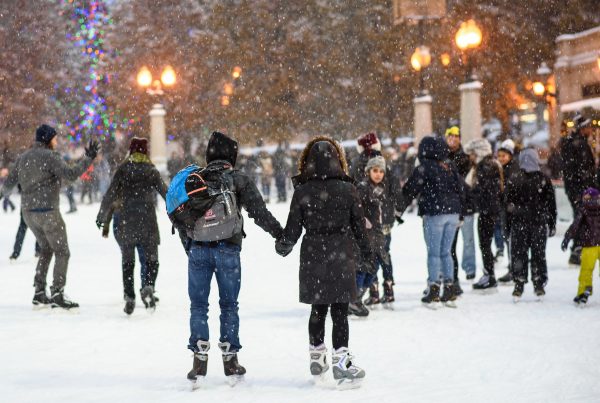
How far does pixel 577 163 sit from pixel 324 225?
8.18 meters

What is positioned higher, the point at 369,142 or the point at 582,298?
the point at 369,142

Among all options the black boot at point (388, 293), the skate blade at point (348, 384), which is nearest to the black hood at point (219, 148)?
the skate blade at point (348, 384)

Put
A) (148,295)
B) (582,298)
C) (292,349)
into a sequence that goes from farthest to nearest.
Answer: (582,298), (148,295), (292,349)

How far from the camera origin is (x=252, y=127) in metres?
46.3

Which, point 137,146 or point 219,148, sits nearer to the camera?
point 219,148

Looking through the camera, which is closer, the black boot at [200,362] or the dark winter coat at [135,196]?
the black boot at [200,362]

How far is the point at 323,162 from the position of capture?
245 inches

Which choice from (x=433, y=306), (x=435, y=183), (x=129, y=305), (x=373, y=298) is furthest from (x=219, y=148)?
(x=433, y=306)

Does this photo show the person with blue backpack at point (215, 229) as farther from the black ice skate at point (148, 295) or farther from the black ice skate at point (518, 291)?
the black ice skate at point (518, 291)

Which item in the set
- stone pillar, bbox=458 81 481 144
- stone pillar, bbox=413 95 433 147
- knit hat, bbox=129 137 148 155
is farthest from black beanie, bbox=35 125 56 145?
stone pillar, bbox=413 95 433 147

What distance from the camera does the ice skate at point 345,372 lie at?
241 inches

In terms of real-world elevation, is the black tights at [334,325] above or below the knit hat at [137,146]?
below

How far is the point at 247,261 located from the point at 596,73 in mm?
23495

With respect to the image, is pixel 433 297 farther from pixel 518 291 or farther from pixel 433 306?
pixel 518 291
